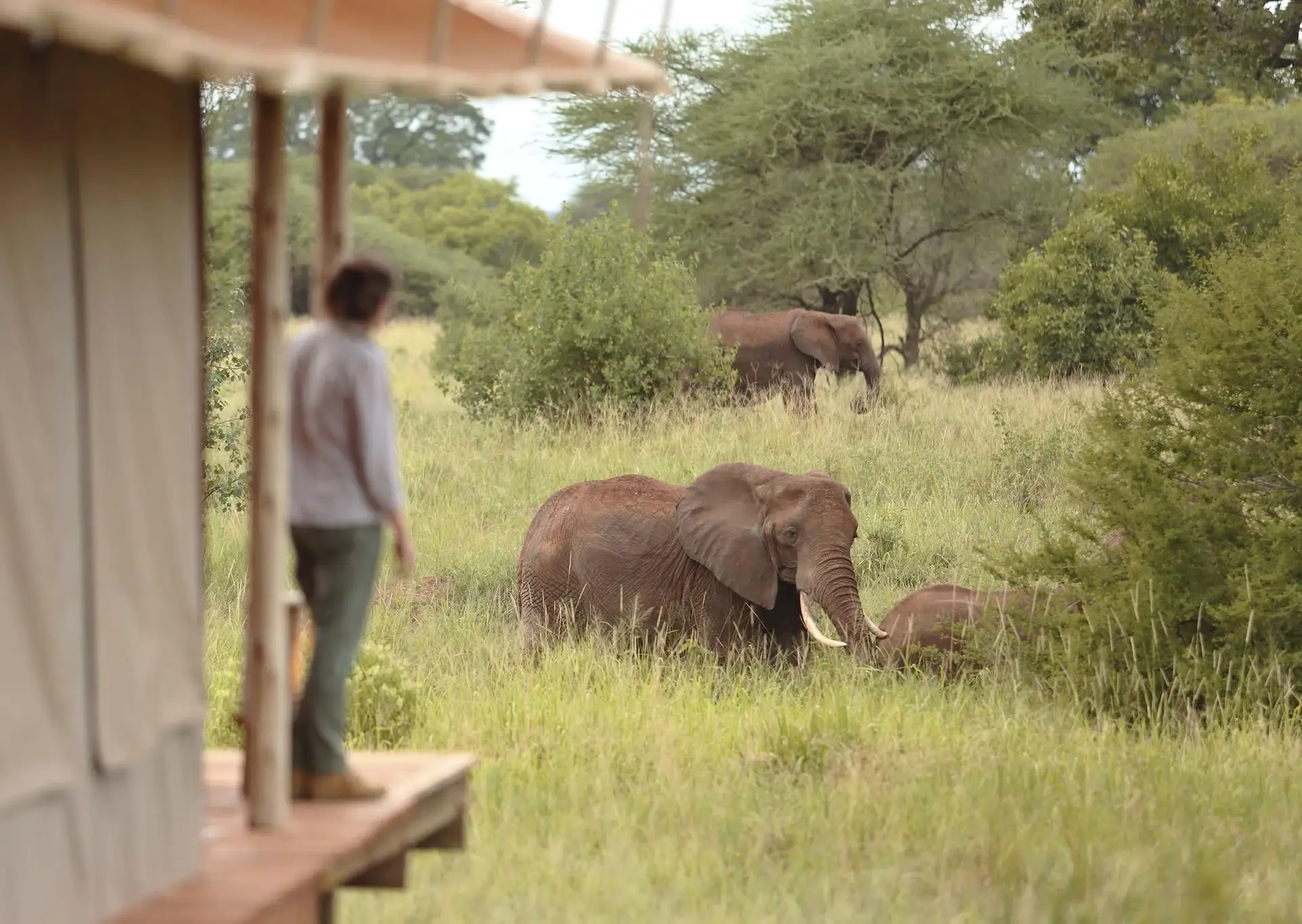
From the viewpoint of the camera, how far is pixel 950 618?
28.7 feet

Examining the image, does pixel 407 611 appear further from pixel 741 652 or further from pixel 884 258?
pixel 884 258

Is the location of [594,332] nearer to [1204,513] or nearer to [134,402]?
[1204,513]

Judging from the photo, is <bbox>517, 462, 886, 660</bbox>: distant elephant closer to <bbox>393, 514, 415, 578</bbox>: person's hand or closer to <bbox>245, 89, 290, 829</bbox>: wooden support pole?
<bbox>393, 514, 415, 578</bbox>: person's hand

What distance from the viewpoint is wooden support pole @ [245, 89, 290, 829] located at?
393 cm

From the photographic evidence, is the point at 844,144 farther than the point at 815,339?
Yes

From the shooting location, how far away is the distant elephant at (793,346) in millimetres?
21766

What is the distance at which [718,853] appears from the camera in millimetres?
A: 5512

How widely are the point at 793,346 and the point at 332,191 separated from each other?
18.2 m

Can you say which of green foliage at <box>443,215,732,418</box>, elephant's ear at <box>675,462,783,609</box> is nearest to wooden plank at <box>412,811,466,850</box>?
elephant's ear at <box>675,462,783,609</box>

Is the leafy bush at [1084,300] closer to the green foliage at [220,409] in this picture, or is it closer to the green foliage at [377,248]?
the green foliage at [220,409]

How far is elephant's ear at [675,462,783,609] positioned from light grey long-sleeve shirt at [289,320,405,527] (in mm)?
5627

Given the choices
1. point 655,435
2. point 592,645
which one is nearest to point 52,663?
point 592,645

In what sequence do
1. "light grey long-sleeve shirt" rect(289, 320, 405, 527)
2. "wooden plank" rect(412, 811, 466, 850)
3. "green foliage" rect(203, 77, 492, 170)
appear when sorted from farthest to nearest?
1. "green foliage" rect(203, 77, 492, 170)
2. "wooden plank" rect(412, 811, 466, 850)
3. "light grey long-sleeve shirt" rect(289, 320, 405, 527)

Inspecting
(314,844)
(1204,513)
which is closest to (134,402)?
(314,844)
